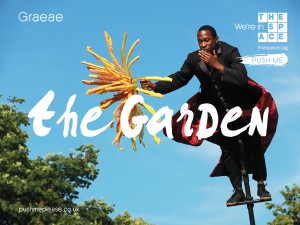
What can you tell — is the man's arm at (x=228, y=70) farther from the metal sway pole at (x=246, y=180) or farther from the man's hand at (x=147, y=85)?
the man's hand at (x=147, y=85)

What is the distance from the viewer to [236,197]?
6.43 metres

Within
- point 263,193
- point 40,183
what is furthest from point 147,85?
point 40,183

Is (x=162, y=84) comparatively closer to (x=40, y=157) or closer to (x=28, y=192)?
(x=28, y=192)

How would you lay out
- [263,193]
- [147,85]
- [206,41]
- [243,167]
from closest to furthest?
1. [243,167]
2. [206,41]
3. [263,193]
4. [147,85]

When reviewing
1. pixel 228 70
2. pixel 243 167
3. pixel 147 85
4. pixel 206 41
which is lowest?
pixel 243 167

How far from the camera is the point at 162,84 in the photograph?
22.5 ft

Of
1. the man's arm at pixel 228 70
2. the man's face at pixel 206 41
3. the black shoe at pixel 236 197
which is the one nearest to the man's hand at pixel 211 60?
the man's arm at pixel 228 70

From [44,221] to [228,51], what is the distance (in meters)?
21.3

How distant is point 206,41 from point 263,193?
1.65 metres

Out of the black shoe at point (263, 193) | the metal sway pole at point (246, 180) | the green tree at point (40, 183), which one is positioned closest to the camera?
the metal sway pole at point (246, 180)

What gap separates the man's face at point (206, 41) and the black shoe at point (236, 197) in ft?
4.84

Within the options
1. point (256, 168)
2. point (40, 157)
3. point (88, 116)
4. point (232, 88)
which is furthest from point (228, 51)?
point (40, 157)

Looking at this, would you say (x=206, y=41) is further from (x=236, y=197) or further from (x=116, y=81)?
(x=236, y=197)

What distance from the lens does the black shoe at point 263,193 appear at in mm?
→ 6279
